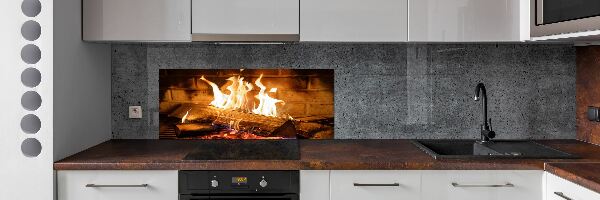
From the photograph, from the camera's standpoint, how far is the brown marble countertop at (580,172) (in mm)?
2082

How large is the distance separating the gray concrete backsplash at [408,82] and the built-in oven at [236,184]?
0.82 meters

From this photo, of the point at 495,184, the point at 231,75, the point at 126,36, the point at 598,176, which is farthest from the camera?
the point at 231,75

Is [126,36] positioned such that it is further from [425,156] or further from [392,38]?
[425,156]

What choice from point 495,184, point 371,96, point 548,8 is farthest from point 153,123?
point 548,8

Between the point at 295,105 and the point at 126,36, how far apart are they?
37.1 inches

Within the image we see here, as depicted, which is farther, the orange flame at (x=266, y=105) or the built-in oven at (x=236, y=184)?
the orange flame at (x=266, y=105)

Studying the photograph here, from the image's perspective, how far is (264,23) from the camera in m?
2.85

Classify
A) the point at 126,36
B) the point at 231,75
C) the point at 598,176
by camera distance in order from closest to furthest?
the point at 598,176
the point at 126,36
the point at 231,75

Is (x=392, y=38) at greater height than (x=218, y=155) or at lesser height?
greater

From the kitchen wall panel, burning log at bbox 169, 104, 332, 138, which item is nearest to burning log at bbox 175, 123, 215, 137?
burning log at bbox 169, 104, 332, 138
